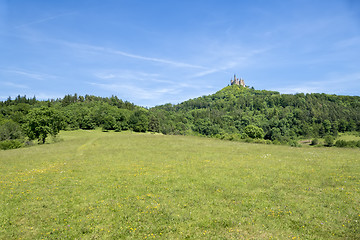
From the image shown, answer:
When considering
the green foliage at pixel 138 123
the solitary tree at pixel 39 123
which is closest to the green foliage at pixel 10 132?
the solitary tree at pixel 39 123

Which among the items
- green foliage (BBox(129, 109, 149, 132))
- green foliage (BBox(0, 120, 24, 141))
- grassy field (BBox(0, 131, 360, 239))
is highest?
green foliage (BBox(129, 109, 149, 132))

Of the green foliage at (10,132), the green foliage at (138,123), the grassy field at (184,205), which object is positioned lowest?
the grassy field at (184,205)

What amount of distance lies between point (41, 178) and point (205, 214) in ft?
67.3

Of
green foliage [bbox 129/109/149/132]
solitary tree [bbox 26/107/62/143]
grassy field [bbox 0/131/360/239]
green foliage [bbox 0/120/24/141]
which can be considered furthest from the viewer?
green foliage [bbox 129/109/149/132]

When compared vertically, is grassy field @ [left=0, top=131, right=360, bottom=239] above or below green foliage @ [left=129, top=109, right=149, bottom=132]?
below

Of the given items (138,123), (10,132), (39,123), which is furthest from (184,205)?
(138,123)

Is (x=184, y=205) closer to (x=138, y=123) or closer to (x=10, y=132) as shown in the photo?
(x=10, y=132)

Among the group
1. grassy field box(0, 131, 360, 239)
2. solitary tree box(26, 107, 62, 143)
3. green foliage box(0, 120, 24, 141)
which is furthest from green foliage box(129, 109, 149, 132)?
grassy field box(0, 131, 360, 239)

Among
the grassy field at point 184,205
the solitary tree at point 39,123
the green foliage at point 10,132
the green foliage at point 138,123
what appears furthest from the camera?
the green foliage at point 138,123

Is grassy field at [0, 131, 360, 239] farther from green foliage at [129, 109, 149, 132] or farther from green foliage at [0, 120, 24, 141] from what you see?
green foliage at [129, 109, 149, 132]

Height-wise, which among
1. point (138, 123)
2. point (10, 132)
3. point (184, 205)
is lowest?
point (184, 205)

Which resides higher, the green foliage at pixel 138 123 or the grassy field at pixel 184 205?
the green foliage at pixel 138 123

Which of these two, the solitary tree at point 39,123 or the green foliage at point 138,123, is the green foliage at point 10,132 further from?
the green foliage at point 138,123

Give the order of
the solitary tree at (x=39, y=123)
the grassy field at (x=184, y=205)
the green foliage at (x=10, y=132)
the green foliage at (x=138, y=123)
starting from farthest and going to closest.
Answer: the green foliage at (x=138, y=123) < the green foliage at (x=10, y=132) < the solitary tree at (x=39, y=123) < the grassy field at (x=184, y=205)
